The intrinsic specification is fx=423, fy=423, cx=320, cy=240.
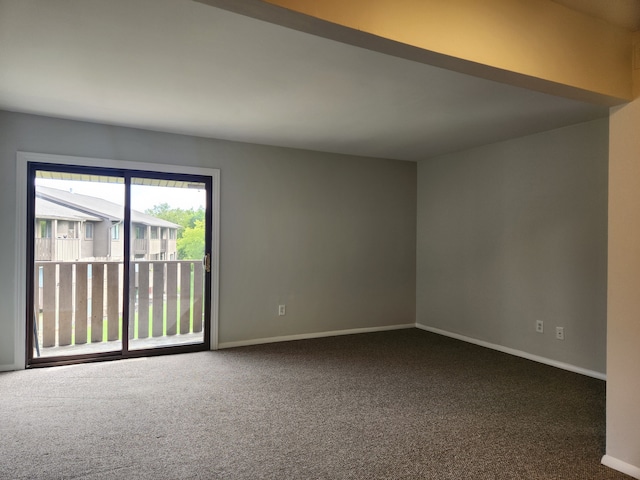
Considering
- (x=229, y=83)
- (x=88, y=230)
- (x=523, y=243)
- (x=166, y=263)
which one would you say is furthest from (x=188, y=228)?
(x=523, y=243)

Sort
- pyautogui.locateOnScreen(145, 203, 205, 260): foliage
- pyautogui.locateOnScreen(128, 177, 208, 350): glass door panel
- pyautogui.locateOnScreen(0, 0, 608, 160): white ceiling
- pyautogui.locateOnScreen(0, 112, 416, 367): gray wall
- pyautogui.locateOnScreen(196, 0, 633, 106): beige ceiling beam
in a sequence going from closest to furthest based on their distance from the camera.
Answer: pyautogui.locateOnScreen(196, 0, 633, 106): beige ceiling beam → pyautogui.locateOnScreen(0, 0, 608, 160): white ceiling → pyautogui.locateOnScreen(0, 112, 416, 367): gray wall → pyautogui.locateOnScreen(128, 177, 208, 350): glass door panel → pyautogui.locateOnScreen(145, 203, 205, 260): foliage

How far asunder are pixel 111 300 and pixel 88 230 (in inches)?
28.5

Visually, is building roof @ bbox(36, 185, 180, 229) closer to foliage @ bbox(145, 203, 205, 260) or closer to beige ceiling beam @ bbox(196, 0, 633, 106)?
foliage @ bbox(145, 203, 205, 260)

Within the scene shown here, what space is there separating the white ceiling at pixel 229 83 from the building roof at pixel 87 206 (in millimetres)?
735

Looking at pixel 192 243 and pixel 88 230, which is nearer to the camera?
pixel 88 230

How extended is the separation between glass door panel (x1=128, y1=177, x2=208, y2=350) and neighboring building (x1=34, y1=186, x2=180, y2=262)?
10mm

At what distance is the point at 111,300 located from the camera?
4.22 meters

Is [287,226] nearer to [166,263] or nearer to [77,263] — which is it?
[166,263]

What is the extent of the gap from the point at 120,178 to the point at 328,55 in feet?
8.90

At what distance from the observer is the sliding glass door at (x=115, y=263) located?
3.95 meters

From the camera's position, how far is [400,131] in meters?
4.23

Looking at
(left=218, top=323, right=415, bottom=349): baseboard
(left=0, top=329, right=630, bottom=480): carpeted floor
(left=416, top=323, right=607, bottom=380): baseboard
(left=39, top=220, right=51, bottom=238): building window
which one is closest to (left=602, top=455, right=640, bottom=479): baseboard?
(left=0, top=329, right=630, bottom=480): carpeted floor

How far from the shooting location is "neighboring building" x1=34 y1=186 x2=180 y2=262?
3.94m

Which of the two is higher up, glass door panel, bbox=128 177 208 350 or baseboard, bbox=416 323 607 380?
glass door panel, bbox=128 177 208 350
